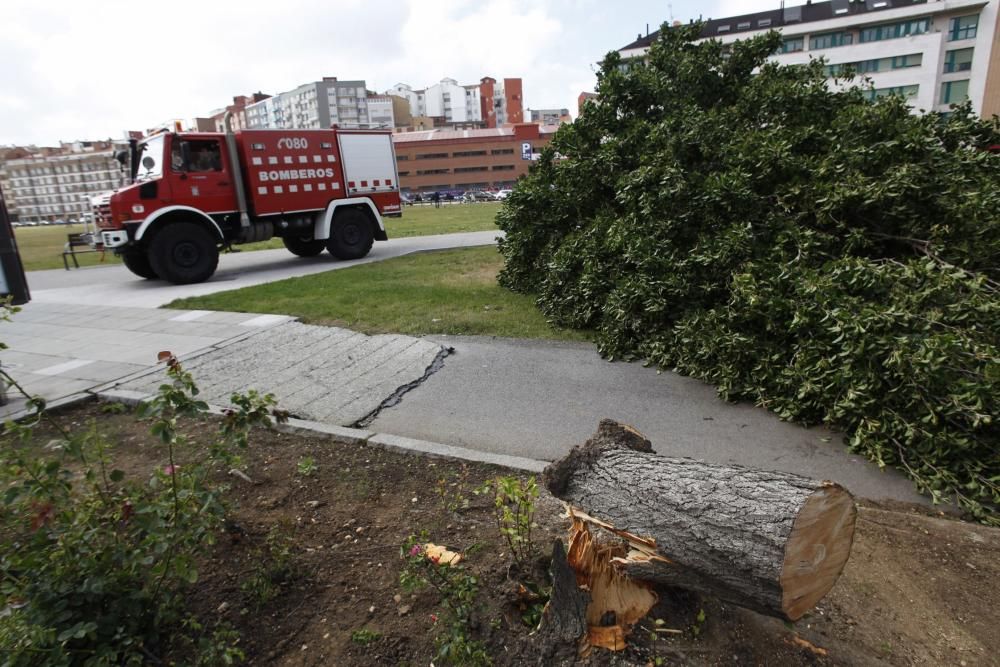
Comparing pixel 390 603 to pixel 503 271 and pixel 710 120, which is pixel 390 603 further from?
pixel 503 271

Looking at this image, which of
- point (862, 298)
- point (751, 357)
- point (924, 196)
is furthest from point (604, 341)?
point (924, 196)

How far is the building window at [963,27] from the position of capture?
2001 inches

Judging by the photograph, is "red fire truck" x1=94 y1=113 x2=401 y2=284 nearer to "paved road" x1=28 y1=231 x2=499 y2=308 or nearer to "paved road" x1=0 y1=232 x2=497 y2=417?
"paved road" x1=28 y1=231 x2=499 y2=308

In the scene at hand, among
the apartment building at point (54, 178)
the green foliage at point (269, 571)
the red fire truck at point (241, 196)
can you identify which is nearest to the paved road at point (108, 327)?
the red fire truck at point (241, 196)

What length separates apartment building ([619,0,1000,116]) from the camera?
1966 inches

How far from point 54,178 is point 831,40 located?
129m

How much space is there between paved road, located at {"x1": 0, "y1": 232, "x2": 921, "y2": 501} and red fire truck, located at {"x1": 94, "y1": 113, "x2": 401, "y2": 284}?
255 centimetres

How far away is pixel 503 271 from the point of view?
10188 mm

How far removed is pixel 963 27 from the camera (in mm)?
51344

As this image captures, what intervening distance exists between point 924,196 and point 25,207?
142974 mm

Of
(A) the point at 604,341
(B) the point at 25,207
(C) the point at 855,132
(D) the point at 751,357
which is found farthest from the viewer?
(B) the point at 25,207

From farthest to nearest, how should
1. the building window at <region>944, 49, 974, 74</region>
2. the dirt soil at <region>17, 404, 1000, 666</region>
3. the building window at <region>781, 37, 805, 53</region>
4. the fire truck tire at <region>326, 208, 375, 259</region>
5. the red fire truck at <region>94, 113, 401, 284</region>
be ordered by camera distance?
the building window at <region>781, 37, 805, 53</region>, the building window at <region>944, 49, 974, 74</region>, the fire truck tire at <region>326, 208, 375, 259</region>, the red fire truck at <region>94, 113, 401, 284</region>, the dirt soil at <region>17, 404, 1000, 666</region>

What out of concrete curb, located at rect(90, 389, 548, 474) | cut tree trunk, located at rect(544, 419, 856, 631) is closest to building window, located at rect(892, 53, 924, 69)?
concrete curb, located at rect(90, 389, 548, 474)

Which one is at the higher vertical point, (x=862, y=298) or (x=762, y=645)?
(x=862, y=298)
